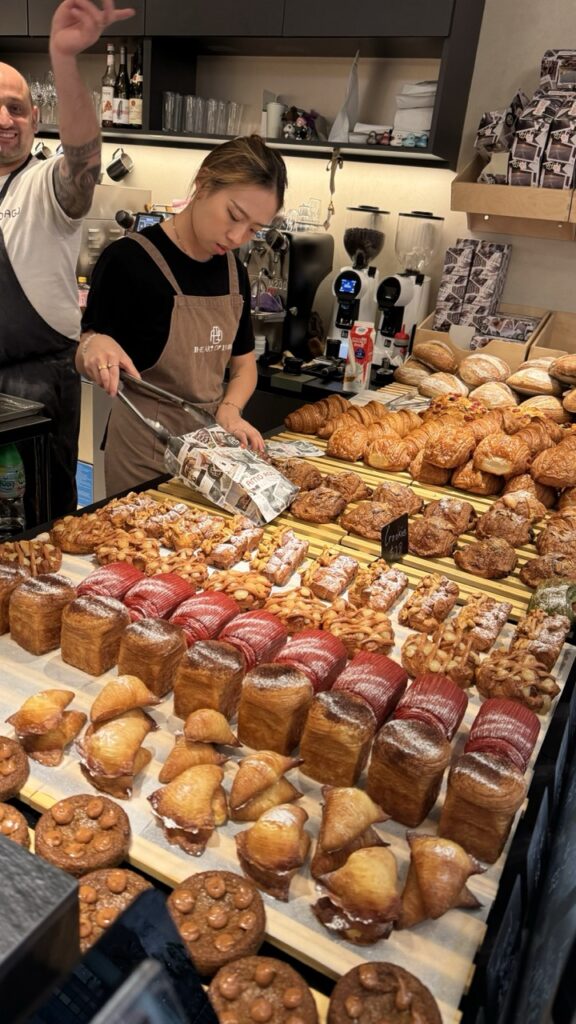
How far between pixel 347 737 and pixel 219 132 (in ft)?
14.5

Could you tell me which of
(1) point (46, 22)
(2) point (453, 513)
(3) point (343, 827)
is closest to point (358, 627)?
(3) point (343, 827)

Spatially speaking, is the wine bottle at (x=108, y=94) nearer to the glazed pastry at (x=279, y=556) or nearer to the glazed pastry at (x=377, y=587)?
the glazed pastry at (x=279, y=556)

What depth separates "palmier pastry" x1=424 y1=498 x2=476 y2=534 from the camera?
2291 mm

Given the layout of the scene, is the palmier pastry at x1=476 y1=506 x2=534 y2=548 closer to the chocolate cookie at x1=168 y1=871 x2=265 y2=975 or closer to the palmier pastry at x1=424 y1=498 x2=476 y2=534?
the palmier pastry at x1=424 y1=498 x2=476 y2=534

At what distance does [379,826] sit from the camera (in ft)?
3.86

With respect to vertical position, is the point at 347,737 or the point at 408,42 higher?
the point at 408,42

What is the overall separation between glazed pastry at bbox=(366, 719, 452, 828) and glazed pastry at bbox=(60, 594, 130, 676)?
0.56 m

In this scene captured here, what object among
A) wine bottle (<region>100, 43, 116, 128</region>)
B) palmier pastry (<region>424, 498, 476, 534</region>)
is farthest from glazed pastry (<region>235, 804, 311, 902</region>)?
wine bottle (<region>100, 43, 116, 128</region>)

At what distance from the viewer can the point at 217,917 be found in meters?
0.93

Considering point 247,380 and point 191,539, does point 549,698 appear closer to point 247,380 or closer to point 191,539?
point 191,539

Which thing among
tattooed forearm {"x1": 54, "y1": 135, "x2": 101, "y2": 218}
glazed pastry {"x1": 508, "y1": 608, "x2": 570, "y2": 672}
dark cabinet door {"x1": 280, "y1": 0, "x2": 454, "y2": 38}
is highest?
dark cabinet door {"x1": 280, "y1": 0, "x2": 454, "y2": 38}

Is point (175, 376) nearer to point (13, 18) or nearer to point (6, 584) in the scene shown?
point (6, 584)

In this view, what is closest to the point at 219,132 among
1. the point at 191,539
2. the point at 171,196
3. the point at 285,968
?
the point at 171,196

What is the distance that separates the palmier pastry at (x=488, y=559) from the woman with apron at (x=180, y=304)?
826mm
